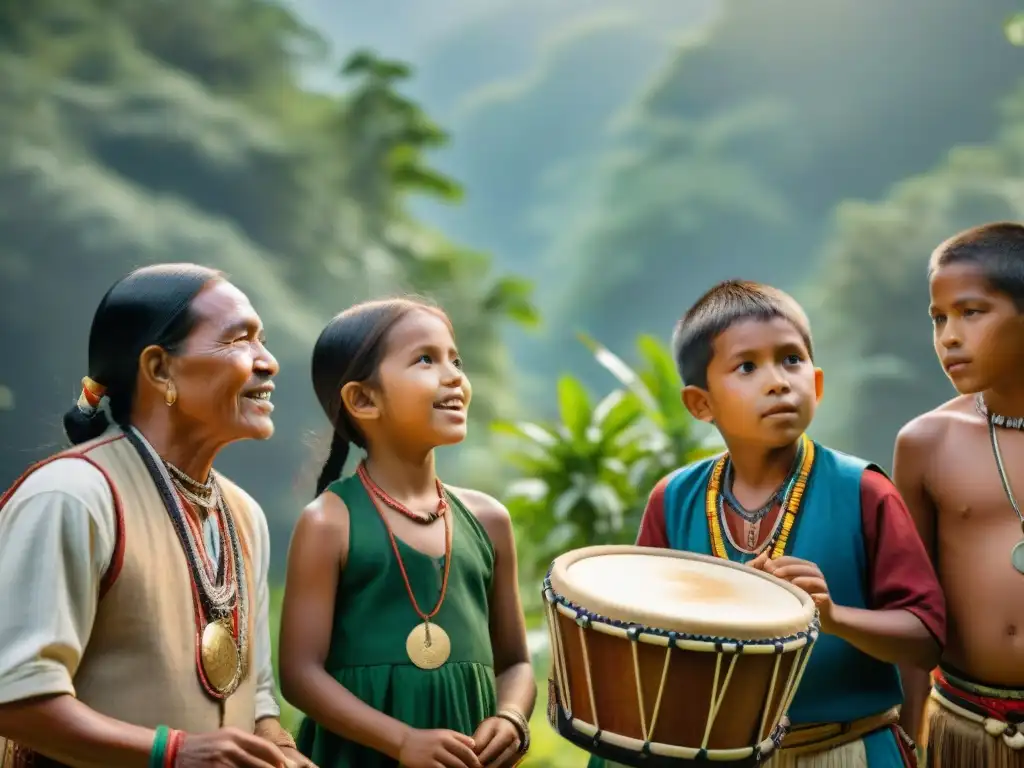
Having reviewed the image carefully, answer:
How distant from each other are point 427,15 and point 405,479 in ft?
53.0

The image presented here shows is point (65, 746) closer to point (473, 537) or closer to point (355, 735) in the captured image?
point (355, 735)

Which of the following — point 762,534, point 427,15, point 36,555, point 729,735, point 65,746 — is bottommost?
point 65,746

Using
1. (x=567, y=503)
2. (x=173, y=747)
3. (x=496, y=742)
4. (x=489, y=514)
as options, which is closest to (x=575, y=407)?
Answer: (x=567, y=503)

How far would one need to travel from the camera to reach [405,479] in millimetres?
2367

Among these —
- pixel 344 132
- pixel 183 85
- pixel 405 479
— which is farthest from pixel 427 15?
pixel 405 479

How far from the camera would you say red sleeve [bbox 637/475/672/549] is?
2477 millimetres

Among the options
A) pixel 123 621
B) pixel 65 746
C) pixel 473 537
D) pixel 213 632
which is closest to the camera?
pixel 65 746

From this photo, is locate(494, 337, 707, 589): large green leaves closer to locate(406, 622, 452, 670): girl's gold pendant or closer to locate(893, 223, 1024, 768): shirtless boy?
locate(893, 223, 1024, 768): shirtless boy

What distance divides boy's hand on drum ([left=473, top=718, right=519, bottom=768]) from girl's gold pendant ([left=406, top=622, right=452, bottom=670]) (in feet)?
0.53

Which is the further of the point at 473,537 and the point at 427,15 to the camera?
the point at 427,15

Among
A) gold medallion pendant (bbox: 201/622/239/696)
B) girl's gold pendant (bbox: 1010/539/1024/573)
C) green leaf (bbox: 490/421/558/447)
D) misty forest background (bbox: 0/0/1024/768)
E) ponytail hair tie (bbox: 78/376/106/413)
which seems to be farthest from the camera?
misty forest background (bbox: 0/0/1024/768)

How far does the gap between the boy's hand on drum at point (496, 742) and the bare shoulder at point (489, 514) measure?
1.44 feet

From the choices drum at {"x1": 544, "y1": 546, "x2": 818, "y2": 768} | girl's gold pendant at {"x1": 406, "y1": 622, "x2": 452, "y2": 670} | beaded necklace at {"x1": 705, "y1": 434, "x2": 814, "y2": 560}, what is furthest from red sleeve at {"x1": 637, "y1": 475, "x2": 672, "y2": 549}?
girl's gold pendant at {"x1": 406, "y1": 622, "x2": 452, "y2": 670}

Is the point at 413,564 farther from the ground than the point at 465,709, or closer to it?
farther from the ground
